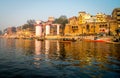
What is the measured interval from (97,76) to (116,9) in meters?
98.2

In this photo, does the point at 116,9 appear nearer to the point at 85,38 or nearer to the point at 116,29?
the point at 116,29

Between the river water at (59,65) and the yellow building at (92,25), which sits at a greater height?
Answer: the yellow building at (92,25)

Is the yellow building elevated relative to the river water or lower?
elevated

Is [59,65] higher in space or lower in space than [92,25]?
lower

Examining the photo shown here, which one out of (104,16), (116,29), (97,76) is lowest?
(97,76)

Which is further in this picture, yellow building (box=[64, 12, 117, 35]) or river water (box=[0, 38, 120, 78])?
yellow building (box=[64, 12, 117, 35])

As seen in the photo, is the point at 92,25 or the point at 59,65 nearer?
the point at 59,65

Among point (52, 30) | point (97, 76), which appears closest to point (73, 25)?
point (52, 30)

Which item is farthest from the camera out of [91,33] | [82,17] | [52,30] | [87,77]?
[52,30]

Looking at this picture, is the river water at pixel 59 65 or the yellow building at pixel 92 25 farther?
the yellow building at pixel 92 25

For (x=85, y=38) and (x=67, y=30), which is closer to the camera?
(x=85, y=38)

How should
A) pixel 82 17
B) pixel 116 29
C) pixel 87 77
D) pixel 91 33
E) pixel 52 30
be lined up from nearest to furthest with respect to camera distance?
pixel 87 77, pixel 116 29, pixel 91 33, pixel 82 17, pixel 52 30

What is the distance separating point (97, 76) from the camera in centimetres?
1448

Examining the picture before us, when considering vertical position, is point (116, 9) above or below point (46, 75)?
above
